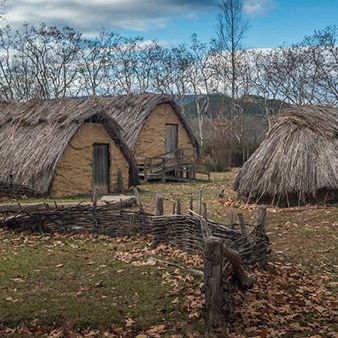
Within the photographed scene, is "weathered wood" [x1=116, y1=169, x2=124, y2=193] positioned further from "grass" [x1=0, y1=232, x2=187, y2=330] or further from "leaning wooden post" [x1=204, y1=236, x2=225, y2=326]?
"leaning wooden post" [x1=204, y1=236, x2=225, y2=326]

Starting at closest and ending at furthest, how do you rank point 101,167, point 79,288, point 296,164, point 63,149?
point 79,288 → point 296,164 → point 63,149 → point 101,167

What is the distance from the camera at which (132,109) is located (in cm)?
2680

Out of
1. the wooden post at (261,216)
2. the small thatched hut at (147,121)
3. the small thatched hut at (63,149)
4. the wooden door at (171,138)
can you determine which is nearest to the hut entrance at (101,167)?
the small thatched hut at (63,149)

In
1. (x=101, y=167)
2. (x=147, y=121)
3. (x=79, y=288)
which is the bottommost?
(x=79, y=288)

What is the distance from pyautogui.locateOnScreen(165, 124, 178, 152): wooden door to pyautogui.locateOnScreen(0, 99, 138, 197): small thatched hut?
7.96 m

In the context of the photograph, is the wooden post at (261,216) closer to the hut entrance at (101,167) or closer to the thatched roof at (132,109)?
the hut entrance at (101,167)

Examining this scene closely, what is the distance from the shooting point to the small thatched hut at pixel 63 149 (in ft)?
58.2

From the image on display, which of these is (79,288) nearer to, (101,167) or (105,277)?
(105,277)

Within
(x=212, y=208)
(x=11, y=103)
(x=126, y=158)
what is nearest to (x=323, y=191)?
(x=212, y=208)

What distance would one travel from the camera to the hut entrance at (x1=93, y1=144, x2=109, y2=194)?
63.9ft

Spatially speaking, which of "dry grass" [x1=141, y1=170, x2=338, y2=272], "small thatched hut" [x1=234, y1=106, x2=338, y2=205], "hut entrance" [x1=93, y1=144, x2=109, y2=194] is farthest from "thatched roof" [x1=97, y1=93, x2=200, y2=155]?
"small thatched hut" [x1=234, y1=106, x2=338, y2=205]

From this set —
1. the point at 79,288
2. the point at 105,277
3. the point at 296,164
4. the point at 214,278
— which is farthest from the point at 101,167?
the point at 214,278

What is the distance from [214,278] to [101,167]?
1372 cm

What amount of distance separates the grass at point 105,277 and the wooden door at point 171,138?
1551cm
